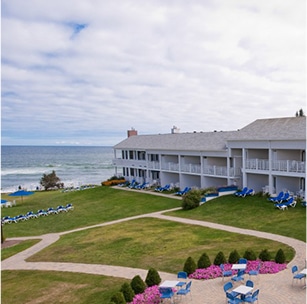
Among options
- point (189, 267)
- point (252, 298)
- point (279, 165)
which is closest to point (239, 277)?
point (252, 298)

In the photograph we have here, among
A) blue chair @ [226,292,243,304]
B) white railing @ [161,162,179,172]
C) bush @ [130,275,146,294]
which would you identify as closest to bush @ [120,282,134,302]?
bush @ [130,275,146,294]

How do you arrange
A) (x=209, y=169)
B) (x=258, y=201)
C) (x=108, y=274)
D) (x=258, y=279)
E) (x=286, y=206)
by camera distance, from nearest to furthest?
(x=258, y=279) < (x=108, y=274) < (x=286, y=206) < (x=258, y=201) < (x=209, y=169)

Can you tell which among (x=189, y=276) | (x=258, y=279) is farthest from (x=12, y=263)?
(x=258, y=279)

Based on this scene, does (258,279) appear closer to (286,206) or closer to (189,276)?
(189,276)

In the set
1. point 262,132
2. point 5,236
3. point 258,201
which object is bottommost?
point 5,236

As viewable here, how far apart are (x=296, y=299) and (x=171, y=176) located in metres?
32.1

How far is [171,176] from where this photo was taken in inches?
1716

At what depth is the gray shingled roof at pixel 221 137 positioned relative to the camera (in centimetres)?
2903

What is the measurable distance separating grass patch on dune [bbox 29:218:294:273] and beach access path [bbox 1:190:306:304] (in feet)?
1.98

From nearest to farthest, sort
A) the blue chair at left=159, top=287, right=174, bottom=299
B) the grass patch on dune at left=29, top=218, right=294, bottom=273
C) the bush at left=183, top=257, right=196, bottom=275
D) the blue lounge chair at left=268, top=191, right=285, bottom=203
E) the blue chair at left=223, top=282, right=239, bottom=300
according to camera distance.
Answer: the blue chair at left=223, top=282, right=239, bottom=300, the blue chair at left=159, top=287, right=174, bottom=299, the bush at left=183, top=257, right=196, bottom=275, the grass patch on dune at left=29, top=218, right=294, bottom=273, the blue lounge chair at left=268, top=191, right=285, bottom=203

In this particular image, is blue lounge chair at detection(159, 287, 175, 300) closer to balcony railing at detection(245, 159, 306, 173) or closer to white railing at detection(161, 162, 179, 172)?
balcony railing at detection(245, 159, 306, 173)

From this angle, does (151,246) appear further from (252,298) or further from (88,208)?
(88,208)

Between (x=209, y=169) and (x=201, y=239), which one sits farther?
(x=209, y=169)

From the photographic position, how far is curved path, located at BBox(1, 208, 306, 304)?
1209cm
